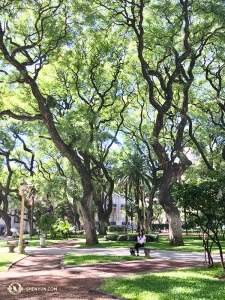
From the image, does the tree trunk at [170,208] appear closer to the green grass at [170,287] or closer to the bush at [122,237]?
the bush at [122,237]

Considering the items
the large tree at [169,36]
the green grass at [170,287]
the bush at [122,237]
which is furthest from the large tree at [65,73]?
the green grass at [170,287]

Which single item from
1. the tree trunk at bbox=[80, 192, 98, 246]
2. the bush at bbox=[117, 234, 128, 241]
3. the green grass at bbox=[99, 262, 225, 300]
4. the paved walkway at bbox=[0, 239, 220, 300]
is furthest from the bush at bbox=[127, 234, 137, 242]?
the green grass at bbox=[99, 262, 225, 300]

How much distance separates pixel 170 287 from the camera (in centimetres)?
832

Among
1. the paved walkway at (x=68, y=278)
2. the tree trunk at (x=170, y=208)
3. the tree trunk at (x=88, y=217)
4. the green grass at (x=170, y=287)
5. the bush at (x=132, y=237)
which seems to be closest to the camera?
the green grass at (x=170, y=287)

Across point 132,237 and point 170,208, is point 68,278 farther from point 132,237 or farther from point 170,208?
point 132,237

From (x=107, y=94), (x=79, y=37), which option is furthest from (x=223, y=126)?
(x=79, y=37)

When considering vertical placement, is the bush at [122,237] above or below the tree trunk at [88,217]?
below

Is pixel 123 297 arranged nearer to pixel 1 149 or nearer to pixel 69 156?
pixel 69 156

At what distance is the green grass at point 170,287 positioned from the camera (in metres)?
7.39

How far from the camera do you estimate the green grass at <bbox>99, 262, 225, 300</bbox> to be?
7.39 meters

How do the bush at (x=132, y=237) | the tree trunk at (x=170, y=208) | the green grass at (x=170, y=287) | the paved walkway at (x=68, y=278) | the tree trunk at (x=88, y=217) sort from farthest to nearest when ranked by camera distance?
the bush at (x=132, y=237), the tree trunk at (x=88, y=217), the tree trunk at (x=170, y=208), the paved walkway at (x=68, y=278), the green grass at (x=170, y=287)

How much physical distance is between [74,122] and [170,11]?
9464 millimetres

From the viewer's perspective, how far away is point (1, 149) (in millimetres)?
37062

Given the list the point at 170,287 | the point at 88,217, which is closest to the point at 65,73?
the point at 88,217
